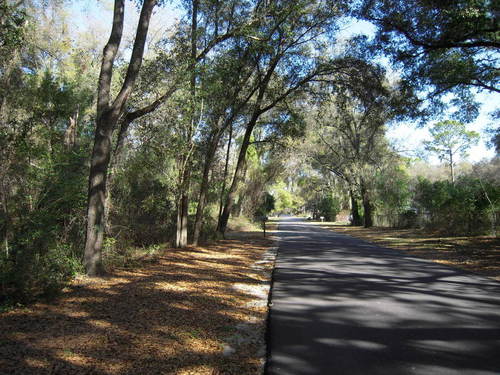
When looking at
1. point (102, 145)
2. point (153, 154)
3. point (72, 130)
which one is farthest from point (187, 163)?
point (102, 145)

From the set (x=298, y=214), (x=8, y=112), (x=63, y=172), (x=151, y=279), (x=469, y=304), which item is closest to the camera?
(x=469, y=304)

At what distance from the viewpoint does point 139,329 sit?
184 inches

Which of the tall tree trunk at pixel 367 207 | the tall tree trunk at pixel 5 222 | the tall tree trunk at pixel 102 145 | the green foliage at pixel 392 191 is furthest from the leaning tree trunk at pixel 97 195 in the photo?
the tall tree trunk at pixel 367 207

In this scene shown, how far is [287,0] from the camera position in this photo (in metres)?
13.3

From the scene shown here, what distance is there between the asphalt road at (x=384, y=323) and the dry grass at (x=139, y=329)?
0.49 metres

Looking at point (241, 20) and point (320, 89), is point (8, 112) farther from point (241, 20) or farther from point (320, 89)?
A: point (320, 89)

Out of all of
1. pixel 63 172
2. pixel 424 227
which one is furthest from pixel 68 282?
pixel 424 227

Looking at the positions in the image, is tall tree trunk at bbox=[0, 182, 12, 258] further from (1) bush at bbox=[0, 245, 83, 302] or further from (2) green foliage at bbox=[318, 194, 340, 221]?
(2) green foliage at bbox=[318, 194, 340, 221]

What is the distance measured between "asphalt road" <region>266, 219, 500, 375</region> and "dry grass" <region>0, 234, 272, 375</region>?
49 centimetres

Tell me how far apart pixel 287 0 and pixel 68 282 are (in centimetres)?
1154

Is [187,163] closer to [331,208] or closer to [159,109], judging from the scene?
[159,109]

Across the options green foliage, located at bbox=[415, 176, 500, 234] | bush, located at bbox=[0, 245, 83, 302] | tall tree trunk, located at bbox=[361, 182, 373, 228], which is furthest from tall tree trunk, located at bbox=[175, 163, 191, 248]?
tall tree trunk, located at bbox=[361, 182, 373, 228]

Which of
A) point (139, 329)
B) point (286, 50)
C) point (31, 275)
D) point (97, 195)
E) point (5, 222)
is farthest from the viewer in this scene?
point (286, 50)

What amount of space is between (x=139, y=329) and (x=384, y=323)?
3.18m
